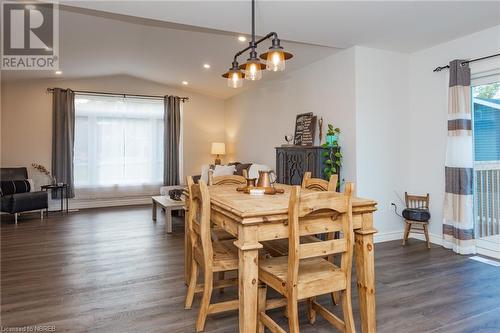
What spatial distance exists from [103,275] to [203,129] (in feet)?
17.9

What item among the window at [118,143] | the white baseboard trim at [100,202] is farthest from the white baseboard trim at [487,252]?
the white baseboard trim at [100,202]

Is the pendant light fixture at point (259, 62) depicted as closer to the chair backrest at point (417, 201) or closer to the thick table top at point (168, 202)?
the thick table top at point (168, 202)

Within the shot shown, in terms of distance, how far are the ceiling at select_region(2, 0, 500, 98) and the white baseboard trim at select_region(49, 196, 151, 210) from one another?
2626mm

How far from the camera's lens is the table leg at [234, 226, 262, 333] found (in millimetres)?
1835

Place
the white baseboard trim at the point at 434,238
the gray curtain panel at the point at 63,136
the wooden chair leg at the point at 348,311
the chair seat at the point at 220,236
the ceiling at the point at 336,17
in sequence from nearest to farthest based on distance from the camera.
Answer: the wooden chair leg at the point at 348,311
the chair seat at the point at 220,236
the ceiling at the point at 336,17
the white baseboard trim at the point at 434,238
the gray curtain panel at the point at 63,136

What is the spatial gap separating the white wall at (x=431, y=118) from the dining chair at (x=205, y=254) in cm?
312

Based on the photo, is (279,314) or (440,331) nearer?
(440,331)

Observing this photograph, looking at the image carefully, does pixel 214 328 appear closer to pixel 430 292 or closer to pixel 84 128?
pixel 430 292

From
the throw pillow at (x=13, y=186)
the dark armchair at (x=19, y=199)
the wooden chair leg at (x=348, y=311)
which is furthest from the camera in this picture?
the throw pillow at (x=13, y=186)

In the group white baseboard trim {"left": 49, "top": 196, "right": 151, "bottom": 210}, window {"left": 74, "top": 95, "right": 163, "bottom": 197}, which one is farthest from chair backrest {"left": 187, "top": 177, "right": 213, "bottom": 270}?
white baseboard trim {"left": 49, "top": 196, "right": 151, "bottom": 210}

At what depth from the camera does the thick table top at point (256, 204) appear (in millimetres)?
1858

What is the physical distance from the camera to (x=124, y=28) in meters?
4.49

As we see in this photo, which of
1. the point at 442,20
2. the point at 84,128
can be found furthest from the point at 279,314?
the point at 84,128

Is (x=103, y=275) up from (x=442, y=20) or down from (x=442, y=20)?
down
